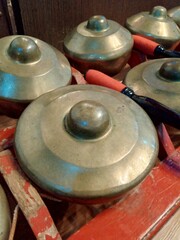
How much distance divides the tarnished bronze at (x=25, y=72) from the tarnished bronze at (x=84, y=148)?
100 mm

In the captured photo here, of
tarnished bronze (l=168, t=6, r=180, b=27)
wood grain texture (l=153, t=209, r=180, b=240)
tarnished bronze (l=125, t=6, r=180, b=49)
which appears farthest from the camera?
tarnished bronze (l=168, t=6, r=180, b=27)

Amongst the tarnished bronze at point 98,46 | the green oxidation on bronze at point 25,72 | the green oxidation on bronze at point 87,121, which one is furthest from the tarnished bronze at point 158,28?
the green oxidation on bronze at point 87,121

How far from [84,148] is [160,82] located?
13.0 inches

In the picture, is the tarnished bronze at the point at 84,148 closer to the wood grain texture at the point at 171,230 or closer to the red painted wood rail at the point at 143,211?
the red painted wood rail at the point at 143,211

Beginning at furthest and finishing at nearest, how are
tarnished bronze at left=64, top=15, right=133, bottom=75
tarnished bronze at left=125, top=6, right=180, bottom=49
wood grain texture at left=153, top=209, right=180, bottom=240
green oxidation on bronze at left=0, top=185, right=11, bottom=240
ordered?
tarnished bronze at left=125, top=6, right=180, bottom=49
tarnished bronze at left=64, top=15, right=133, bottom=75
wood grain texture at left=153, top=209, right=180, bottom=240
green oxidation on bronze at left=0, top=185, right=11, bottom=240

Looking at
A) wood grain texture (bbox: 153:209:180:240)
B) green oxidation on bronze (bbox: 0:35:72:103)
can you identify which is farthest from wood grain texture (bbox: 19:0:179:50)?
wood grain texture (bbox: 153:209:180:240)

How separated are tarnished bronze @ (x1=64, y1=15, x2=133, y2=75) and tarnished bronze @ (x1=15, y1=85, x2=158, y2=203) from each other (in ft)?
0.99

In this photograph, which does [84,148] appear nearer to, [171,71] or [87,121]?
[87,121]

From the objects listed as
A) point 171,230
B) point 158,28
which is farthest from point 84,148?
point 158,28

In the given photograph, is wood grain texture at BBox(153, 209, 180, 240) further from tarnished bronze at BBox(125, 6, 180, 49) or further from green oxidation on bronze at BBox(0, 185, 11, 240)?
tarnished bronze at BBox(125, 6, 180, 49)

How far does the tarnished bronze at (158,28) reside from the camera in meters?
0.89

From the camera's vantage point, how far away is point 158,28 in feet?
2.92

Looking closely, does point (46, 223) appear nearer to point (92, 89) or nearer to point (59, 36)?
point (92, 89)

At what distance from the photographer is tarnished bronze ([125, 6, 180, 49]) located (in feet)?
2.91
